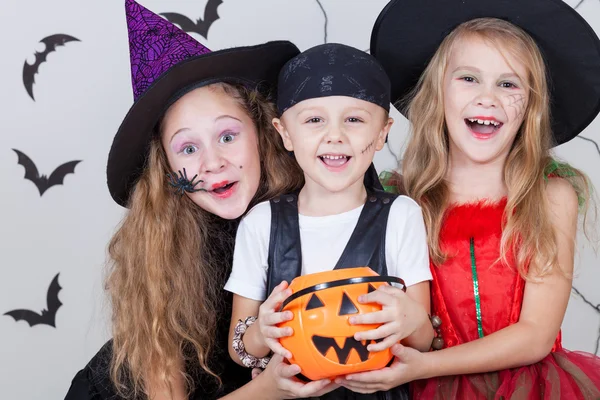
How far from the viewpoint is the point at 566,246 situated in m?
2.33

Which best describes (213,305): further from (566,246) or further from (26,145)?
(26,145)

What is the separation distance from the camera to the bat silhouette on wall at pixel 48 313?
3.46m

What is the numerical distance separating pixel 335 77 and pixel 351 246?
44cm

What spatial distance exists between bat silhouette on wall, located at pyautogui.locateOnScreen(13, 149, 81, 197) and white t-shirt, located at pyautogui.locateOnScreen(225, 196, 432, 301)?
1.37 metres

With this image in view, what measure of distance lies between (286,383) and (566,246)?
888mm

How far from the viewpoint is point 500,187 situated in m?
2.45

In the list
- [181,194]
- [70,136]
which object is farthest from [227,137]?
[70,136]

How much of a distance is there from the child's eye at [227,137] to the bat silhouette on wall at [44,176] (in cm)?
120

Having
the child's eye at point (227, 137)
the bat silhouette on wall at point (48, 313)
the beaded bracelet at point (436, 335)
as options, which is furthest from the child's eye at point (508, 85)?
the bat silhouette on wall at point (48, 313)

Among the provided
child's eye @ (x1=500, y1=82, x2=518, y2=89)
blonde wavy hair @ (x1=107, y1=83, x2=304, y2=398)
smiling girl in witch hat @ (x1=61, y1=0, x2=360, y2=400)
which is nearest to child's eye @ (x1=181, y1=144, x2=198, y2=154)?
smiling girl in witch hat @ (x1=61, y1=0, x2=360, y2=400)

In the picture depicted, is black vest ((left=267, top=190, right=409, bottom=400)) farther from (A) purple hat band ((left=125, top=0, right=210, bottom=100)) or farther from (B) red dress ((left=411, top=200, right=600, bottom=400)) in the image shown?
(A) purple hat band ((left=125, top=0, right=210, bottom=100))

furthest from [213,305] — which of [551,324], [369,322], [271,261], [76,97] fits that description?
[76,97]

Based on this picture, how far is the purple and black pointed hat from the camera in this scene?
2355 millimetres

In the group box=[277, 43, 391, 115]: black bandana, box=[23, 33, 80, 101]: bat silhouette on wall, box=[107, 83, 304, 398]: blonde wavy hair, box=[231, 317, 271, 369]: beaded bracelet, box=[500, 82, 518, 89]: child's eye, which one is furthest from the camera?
box=[23, 33, 80, 101]: bat silhouette on wall
